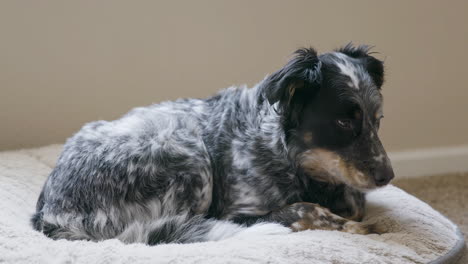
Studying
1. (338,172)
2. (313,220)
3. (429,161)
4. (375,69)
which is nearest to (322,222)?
(313,220)

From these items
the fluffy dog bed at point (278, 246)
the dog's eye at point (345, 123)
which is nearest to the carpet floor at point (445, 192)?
the fluffy dog bed at point (278, 246)

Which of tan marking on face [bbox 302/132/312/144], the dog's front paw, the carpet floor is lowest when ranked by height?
the carpet floor

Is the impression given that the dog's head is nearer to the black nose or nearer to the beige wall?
the black nose

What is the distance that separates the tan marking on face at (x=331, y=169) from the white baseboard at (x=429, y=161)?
1.90 metres

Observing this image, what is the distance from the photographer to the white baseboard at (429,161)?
4098 millimetres

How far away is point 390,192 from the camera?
275 cm

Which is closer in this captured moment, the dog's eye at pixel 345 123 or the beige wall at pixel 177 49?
the dog's eye at pixel 345 123

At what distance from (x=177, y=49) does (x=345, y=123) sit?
5.61 ft

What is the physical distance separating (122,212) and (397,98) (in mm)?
2385

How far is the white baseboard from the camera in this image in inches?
161

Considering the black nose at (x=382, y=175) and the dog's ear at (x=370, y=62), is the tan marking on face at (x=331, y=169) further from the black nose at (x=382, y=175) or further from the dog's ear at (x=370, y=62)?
the dog's ear at (x=370, y=62)

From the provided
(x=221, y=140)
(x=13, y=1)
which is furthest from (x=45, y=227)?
(x=13, y=1)

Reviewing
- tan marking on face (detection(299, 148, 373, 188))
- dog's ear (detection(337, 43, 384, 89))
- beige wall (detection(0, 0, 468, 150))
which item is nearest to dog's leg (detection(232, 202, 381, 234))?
tan marking on face (detection(299, 148, 373, 188))

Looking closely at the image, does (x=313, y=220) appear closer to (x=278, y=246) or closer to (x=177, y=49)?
(x=278, y=246)
